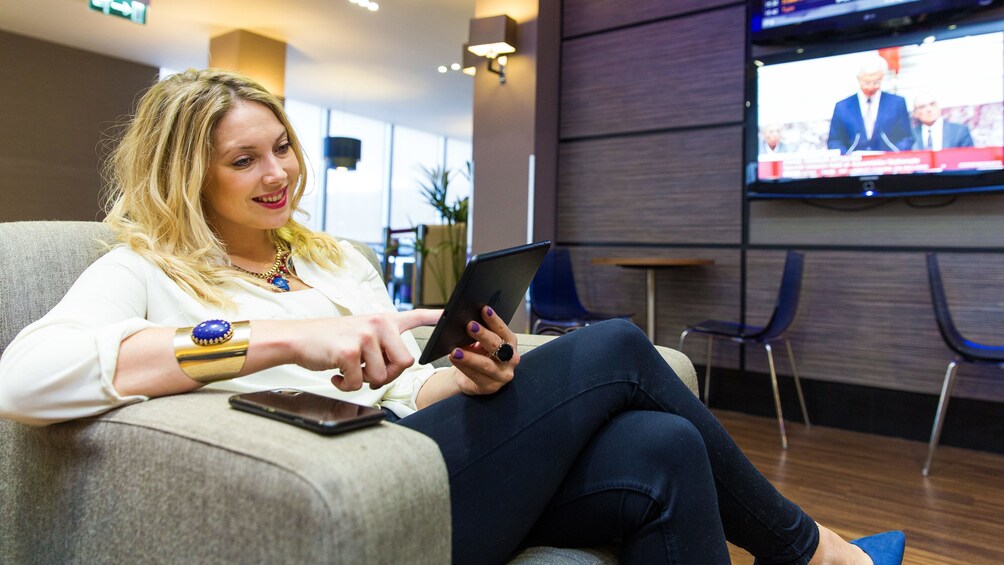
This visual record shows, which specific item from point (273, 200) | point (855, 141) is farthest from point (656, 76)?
point (273, 200)

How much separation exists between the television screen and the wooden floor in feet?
3.78

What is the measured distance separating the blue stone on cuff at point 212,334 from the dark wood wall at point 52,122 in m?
7.01

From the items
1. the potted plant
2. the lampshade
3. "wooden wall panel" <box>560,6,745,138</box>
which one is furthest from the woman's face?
the potted plant

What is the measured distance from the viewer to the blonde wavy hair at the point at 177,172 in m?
1.07

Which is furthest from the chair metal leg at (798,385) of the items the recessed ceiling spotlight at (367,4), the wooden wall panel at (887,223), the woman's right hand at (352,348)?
the recessed ceiling spotlight at (367,4)

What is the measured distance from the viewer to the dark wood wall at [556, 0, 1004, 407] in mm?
3021

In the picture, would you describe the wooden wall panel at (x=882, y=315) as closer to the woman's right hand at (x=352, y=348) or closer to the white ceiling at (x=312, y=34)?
the woman's right hand at (x=352, y=348)

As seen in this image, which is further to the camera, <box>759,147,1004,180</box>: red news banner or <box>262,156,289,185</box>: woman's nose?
<box>759,147,1004,180</box>: red news banner

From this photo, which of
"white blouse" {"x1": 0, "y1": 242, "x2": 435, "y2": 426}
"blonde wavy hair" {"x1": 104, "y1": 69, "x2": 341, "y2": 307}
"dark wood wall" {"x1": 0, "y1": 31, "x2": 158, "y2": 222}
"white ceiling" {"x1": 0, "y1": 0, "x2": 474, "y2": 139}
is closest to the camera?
"white blouse" {"x1": 0, "y1": 242, "x2": 435, "y2": 426}

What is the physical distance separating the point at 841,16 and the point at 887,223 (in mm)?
1011

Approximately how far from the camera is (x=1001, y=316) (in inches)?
113

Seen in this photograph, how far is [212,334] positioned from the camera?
75 centimetres

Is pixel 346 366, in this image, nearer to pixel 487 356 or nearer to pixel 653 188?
pixel 487 356

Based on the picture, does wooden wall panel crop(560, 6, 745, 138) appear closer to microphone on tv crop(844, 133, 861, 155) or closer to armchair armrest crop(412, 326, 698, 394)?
microphone on tv crop(844, 133, 861, 155)
